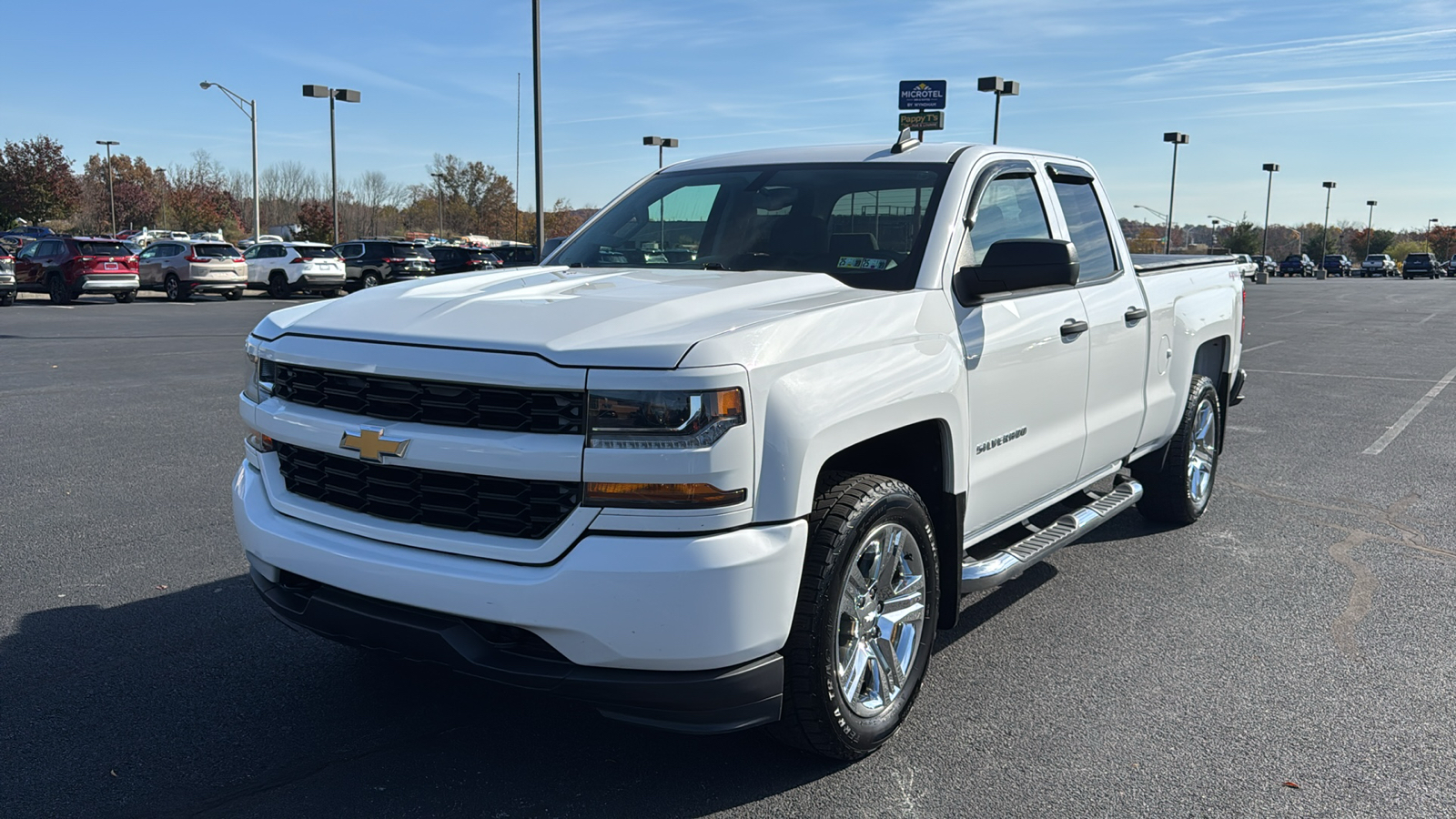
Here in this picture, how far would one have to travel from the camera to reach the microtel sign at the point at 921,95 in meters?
38.6

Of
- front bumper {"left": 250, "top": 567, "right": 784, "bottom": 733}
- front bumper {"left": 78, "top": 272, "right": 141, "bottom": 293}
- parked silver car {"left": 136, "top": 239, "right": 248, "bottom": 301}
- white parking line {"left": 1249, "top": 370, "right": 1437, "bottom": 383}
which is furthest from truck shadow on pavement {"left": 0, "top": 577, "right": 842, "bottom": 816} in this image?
parked silver car {"left": 136, "top": 239, "right": 248, "bottom": 301}

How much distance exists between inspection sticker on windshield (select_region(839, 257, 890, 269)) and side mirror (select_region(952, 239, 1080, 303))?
0.93ft

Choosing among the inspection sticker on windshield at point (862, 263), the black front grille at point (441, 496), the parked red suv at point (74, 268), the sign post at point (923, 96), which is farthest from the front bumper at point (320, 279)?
the black front grille at point (441, 496)

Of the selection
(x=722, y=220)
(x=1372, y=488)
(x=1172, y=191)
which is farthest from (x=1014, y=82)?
(x=722, y=220)

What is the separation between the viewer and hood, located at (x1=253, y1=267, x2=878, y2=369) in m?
2.91

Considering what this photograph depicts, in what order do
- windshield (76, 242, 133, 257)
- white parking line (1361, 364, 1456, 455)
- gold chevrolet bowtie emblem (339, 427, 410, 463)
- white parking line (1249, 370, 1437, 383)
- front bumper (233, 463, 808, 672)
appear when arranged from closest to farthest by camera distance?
front bumper (233, 463, 808, 672) → gold chevrolet bowtie emblem (339, 427, 410, 463) → white parking line (1361, 364, 1456, 455) → white parking line (1249, 370, 1437, 383) → windshield (76, 242, 133, 257)

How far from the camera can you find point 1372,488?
7.45 meters

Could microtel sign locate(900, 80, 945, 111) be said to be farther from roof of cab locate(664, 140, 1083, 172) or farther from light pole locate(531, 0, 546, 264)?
roof of cab locate(664, 140, 1083, 172)

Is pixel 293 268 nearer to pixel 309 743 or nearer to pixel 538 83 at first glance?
pixel 538 83

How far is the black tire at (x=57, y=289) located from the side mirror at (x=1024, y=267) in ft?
97.4

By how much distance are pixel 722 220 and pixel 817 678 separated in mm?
2107

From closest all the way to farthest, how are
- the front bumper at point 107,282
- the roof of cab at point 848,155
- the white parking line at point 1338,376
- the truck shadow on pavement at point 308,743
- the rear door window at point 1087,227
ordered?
the truck shadow on pavement at point 308,743, the roof of cab at point 848,155, the rear door window at point 1087,227, the white parking line at point 1338,376, the front bumper at point 107,282

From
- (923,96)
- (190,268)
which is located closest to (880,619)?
(190,268)

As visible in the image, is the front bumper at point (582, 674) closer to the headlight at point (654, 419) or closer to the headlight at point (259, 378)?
the headlight at point (654, 419)
